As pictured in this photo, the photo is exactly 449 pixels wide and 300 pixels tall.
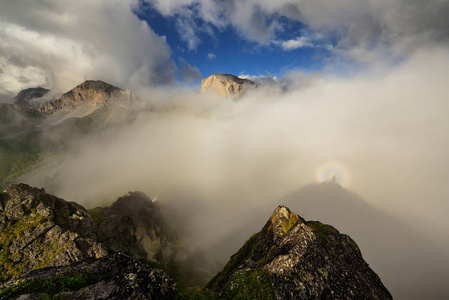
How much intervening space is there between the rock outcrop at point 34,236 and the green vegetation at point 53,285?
462ft

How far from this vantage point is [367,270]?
4069 centimetres

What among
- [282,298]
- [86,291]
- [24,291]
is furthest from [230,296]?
[24,291]

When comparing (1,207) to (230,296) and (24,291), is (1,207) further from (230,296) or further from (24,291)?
(230,296)

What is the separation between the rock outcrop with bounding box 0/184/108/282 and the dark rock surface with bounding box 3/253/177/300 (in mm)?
139851

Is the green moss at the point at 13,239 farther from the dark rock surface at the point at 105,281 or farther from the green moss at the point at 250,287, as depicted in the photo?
the green moss at the point at 250,287

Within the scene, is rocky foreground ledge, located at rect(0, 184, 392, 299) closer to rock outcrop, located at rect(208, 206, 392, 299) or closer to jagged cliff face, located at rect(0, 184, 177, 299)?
rock outcrop, located at rect(208, 206, 392, 299)

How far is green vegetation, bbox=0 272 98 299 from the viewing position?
70.9 feet

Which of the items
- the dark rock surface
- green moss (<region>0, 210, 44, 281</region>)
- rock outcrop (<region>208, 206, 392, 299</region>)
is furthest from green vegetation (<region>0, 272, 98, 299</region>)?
green moss (<region>0, 210, 44, 281</region>)

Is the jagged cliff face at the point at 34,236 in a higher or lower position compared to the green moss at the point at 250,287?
lower

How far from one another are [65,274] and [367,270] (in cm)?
5118

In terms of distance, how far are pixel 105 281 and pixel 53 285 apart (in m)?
5.54

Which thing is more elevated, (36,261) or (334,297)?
(334,297)

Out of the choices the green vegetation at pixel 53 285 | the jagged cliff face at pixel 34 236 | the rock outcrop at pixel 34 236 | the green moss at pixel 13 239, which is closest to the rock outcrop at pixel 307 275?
the green vegetation at pixel 53 285

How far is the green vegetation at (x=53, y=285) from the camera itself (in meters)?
21.6
